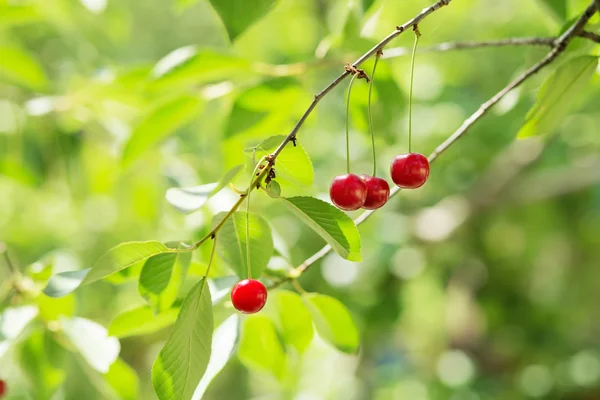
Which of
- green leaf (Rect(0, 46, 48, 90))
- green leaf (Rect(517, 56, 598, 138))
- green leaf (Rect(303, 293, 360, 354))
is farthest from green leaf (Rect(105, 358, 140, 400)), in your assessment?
green leaf (Rect(0, 46, 48, 90))

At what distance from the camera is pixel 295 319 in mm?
934

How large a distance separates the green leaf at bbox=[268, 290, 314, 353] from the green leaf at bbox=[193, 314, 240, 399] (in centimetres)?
18

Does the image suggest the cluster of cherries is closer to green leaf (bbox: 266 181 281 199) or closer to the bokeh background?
green leaf (bbox: 266 181 281 199)

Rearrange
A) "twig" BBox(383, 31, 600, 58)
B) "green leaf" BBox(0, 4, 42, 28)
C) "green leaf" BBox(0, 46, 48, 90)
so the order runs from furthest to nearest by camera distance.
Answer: "green leaf" BBox(0, 46, 48, 90), "green leaf" BBox(0, 4, 42, 28), "twig" BBox(383, 31, 600, 58)

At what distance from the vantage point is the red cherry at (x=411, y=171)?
69cm

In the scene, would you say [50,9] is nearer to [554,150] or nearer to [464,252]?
[554,150]

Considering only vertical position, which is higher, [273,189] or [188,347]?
[273,189]

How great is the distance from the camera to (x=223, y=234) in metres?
0.70

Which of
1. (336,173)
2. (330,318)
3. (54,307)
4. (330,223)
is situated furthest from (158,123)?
(336,173)

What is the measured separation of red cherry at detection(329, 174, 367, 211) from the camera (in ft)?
2.10

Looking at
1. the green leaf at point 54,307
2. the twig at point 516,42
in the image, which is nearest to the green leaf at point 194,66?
the twig at point 516,42

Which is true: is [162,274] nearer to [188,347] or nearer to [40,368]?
[188,347]

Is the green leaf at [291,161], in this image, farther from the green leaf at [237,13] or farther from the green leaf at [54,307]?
the green leaf at [54,307]

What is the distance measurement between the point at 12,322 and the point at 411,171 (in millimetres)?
587
